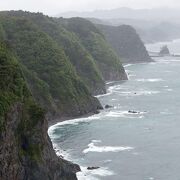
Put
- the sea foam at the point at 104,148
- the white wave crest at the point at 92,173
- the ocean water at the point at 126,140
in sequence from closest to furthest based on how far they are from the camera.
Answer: the white wave crest at the point at 92,173 → the ocean water at the point at 126,140 → the sea foam at the point at 104,148

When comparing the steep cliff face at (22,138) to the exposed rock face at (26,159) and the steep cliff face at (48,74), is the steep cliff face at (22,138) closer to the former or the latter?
the exposed rock face at (26,159)

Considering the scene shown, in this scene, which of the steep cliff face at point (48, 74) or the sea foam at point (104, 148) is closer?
the sea foam at point (104, 148)

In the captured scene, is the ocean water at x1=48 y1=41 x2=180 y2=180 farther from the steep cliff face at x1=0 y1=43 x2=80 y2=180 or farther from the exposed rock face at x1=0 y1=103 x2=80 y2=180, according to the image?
the steep cliff face at x1=0 y1=43 x2=80 y2=180

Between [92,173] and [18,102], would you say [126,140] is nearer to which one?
[92,173]

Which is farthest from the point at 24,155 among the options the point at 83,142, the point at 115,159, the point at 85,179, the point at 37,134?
the point at 83,142

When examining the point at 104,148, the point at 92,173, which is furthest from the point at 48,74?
the point at 92,173

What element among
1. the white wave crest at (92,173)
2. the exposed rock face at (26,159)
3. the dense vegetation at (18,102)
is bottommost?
the white wave crest at (92,173)

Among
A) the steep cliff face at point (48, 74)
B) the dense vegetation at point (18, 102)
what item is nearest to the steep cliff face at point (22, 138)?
the dense vegetation at point (18, 102)
